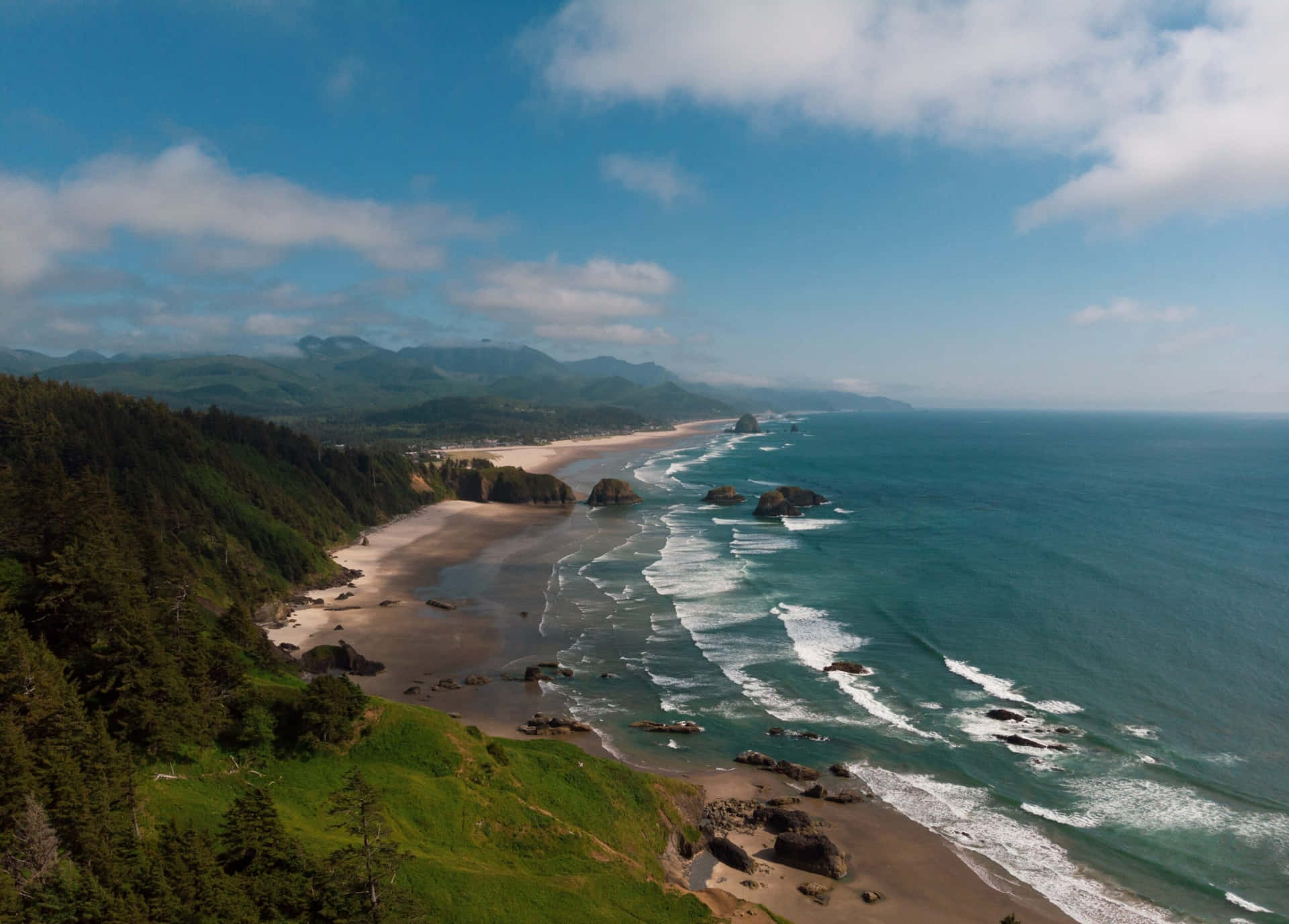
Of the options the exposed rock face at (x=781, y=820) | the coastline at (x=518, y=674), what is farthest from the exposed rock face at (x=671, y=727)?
the exposed rock face at (x=781, y=820)

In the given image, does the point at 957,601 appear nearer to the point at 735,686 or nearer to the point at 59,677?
the point at 735,686

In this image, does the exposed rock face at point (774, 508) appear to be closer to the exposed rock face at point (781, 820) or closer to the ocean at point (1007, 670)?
the ocean at point (1007, 670)

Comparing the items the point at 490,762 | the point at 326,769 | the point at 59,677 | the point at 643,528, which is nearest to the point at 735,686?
the point at 490,762

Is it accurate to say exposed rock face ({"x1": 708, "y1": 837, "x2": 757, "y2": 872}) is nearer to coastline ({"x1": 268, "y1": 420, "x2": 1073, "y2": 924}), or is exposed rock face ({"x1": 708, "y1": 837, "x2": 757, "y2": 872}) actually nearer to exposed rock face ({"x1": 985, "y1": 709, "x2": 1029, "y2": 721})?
coastline ({"x1": 268, "y1": 420, "x2": 1073, "y2": 924})

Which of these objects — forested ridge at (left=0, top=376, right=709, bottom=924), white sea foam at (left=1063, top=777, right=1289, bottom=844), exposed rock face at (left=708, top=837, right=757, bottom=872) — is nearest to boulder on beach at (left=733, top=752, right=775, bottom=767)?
forested ridge at (left=0, top=376, right=709, bottom=924)

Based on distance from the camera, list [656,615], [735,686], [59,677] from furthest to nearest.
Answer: [656,615] < [735,686] < [59,677]

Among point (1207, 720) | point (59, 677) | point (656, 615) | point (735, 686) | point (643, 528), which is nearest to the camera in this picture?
point (59, 677)
